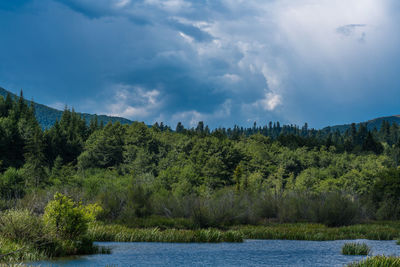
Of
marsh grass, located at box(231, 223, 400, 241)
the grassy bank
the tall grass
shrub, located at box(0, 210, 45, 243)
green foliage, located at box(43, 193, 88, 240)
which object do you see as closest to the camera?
shrub, located at box(0, 210, 45, 243)

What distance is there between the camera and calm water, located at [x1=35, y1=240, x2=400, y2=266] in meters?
22.3

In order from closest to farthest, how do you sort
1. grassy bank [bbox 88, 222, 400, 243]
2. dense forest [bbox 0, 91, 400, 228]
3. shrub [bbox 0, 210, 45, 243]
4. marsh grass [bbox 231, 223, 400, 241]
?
shrub [bbox 0, 210, 45, 243], grassy bank [bbox 88, 222, 400, 243], marsh grass [bbox 231, 223, 400, 241], dense forest [bbox 0, 91, 400, 228]

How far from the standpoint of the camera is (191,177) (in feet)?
256

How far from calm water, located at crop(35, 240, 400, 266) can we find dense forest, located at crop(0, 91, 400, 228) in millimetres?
10988

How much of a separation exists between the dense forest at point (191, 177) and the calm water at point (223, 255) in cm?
1099

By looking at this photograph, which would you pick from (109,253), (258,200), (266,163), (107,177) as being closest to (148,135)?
(107,177)

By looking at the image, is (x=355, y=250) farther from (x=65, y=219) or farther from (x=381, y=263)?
(x=65, y=219)

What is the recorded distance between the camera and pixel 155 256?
24641mm

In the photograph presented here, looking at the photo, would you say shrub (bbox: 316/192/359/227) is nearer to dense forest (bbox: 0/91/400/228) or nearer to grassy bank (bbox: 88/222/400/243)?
dense forest (bbox: 0/91/400/228)

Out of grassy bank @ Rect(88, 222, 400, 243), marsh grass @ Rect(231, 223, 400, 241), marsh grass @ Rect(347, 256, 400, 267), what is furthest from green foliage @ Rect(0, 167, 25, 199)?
marsh grass @ Rect(347, 256, 400, 267)

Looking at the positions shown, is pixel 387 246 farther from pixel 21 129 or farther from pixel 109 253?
pixel 21 129

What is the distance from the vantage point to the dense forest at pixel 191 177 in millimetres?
46719

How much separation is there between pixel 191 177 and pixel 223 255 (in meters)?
52.4

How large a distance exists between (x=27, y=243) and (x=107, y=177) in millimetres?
62359
